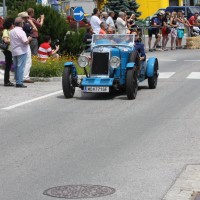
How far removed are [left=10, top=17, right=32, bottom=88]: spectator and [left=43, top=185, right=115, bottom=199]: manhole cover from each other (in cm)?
1108

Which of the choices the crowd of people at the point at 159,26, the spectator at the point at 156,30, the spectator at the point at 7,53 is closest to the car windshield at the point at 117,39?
the spectator at the point at 7,53

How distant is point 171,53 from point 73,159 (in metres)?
23.6

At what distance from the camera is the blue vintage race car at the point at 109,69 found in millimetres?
17906

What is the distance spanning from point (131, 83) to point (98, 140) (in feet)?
16.5

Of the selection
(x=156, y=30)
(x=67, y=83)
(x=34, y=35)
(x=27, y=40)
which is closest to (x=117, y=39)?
(x=67, y=83)

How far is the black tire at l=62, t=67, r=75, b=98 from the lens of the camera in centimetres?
1819

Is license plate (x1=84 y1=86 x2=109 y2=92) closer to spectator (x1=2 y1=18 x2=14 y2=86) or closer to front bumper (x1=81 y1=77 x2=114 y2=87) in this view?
front bumper (x1=81 y1=77 x2=114 y2=87)

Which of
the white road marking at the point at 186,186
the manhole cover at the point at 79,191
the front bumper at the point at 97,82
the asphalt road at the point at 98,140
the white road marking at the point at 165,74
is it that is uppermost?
the front bumper at the point at 97,82

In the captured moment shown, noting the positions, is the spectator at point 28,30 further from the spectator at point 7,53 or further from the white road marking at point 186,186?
the white road marking at point 186,186

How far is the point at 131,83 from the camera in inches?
699

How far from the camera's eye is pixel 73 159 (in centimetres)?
1130

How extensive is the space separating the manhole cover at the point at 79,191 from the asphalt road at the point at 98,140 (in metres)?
0.12

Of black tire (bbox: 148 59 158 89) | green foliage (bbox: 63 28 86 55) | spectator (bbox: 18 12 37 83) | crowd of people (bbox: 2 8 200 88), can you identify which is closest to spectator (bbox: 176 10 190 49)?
crowd of people (bbox: 2 8 200 88)

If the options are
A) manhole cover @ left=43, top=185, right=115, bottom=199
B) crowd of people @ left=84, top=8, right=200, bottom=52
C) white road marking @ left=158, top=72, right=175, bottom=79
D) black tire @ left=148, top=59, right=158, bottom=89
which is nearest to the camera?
manhole cover @ left=43, top=185, right=115, bottom=199
